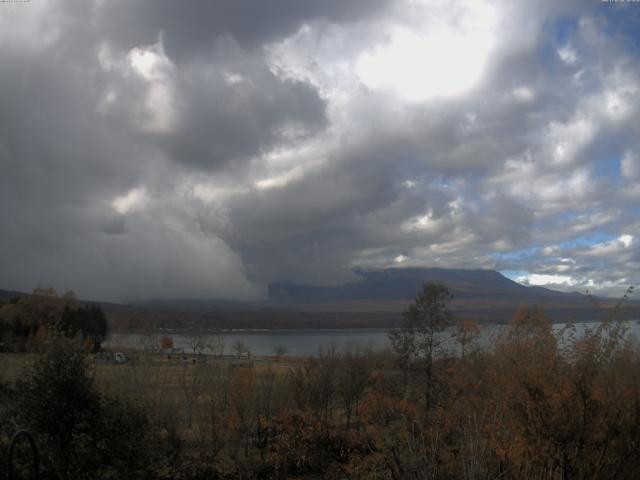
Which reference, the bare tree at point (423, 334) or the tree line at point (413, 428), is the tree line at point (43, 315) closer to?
the bare tree at point (423, 334)

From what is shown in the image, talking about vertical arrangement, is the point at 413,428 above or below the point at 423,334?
below

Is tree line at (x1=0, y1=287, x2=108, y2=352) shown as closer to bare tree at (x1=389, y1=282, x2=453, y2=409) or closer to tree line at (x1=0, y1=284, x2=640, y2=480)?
bare tree at (x1=389, y1=282, x2=453, y2=409)

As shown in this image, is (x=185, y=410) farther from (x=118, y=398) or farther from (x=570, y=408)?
(x=570, y=408)

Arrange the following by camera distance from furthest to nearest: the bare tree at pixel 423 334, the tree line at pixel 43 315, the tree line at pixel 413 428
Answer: the tree line at pixel 43 315, the bare tree at pixel 423 334, the tree line at pixel 413 428

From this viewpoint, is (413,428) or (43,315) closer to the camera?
(413,428)

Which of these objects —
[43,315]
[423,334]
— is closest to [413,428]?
[423,334]

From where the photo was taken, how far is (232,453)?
21266 mm

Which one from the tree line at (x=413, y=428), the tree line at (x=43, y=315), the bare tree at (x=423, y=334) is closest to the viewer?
the tree line at (x=413, y=428)

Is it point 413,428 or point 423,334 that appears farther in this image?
point 423,334

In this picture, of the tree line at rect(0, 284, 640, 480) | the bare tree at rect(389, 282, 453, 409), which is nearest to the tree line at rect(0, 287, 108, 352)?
the bare tree at rect(389, 282, 453, 409)

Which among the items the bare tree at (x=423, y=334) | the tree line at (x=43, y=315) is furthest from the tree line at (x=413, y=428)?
the tree line at (x=43, y=315)

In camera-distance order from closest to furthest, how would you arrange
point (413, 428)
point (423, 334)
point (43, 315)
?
point (413, 428) → point (423, 334) → point (43, 315)

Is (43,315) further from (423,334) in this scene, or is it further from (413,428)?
(413,428)

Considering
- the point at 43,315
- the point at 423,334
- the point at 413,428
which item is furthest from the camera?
the point at 43,315
